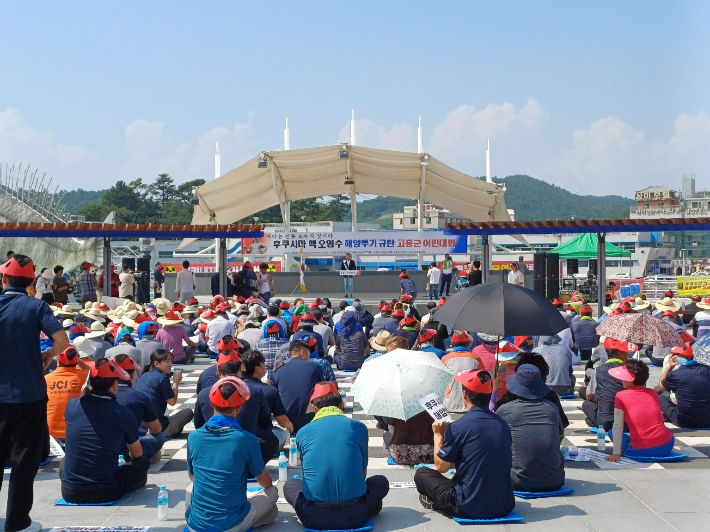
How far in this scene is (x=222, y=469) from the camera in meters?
5.21

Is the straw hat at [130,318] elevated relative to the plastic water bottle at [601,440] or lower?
elevated

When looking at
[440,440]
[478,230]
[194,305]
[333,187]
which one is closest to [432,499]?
[440,440]

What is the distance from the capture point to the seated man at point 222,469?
5.24m

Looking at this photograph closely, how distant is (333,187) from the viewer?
106 ft

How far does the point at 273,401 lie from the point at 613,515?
302cm

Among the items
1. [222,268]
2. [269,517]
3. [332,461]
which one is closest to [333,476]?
[332,461]

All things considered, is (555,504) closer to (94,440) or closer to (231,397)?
(231,397)

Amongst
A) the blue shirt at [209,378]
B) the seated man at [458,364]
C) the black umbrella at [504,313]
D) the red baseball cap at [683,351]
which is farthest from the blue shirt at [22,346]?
the red baseball cap at [683,351]

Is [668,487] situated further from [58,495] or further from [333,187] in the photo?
[333,187]

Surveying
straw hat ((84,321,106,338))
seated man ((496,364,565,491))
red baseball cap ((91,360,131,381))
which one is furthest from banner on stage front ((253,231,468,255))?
red baseball cap ((91,360,131,381))

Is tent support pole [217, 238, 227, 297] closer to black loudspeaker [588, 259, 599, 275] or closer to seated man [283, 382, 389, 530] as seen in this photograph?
black loudspeaker [588, 259, 599, 275]

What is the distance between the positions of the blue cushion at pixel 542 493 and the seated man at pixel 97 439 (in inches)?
125

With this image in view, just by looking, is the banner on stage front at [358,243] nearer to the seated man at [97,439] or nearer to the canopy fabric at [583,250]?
the canopy fabric at [583,250]

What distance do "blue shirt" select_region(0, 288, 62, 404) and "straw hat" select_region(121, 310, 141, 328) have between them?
7351 millimetres
